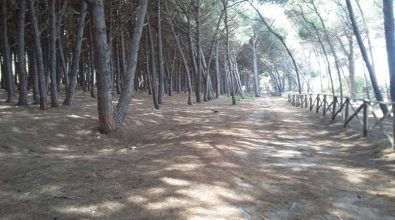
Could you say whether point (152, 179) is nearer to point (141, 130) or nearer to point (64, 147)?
point (64, 147)

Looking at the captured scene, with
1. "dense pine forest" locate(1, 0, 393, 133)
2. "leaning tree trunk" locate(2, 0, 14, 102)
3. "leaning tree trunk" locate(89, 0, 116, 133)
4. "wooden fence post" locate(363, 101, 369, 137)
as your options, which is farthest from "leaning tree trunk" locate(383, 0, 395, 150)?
"leaning tree trunk" locate(2, 0, 14, 102)

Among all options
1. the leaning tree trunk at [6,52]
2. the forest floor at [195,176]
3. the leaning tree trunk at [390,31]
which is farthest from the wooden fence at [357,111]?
the leaning tree trunk at [6,52]

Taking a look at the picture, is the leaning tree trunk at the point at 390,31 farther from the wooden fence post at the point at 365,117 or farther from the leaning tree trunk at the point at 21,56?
the leaning tree trunk at the point at 21,56

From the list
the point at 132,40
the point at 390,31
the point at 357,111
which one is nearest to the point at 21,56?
the point at 132,40

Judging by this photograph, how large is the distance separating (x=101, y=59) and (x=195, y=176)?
6082 mm

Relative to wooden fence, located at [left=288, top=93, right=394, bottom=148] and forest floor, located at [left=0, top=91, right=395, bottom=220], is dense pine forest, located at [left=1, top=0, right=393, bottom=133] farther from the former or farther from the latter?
forest floor, located at [left=0, top=91, right=395, bottom=220]

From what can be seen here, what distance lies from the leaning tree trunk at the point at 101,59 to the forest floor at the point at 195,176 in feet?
2.62

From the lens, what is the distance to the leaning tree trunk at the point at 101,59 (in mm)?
11203

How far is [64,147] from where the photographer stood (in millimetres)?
10508

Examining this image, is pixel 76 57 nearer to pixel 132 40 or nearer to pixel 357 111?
pixel 132 40

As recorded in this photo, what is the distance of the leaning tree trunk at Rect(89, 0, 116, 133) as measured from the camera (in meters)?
11.2

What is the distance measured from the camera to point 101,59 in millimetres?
11367

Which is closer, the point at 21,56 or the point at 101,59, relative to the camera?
the point at 101,59

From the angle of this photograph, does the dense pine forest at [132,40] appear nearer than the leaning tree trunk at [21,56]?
Yes
